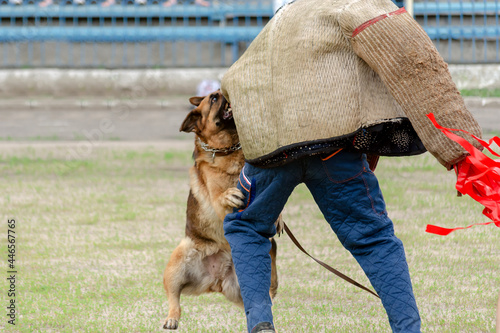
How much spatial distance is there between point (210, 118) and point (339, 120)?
1483mm

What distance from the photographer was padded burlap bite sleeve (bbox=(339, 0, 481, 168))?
2.48m

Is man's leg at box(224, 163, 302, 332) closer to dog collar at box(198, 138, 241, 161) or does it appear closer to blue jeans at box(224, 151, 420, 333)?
blue jeans at box(224, 151, 420, 333)

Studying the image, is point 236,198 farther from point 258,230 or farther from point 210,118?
point 210,118

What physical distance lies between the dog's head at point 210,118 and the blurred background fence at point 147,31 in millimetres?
11061

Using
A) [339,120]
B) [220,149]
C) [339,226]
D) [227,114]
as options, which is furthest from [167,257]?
[339,120]

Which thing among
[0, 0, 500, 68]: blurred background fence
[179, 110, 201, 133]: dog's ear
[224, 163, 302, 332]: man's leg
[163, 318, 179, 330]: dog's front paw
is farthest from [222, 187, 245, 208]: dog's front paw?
[0, 0, 500, 68]: blurred background fence

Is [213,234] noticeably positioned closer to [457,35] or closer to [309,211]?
[309,211]

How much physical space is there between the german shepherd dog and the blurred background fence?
437 inches

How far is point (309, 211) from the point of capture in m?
6.11

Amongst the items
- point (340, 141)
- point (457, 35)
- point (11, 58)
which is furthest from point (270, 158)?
point (11, 58)

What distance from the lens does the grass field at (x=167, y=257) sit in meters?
3.65

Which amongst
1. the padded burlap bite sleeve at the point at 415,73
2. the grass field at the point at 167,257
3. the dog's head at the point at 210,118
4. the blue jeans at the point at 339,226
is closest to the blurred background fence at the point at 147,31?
the grass field at the point at 167,257

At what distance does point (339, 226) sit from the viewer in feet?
9.41

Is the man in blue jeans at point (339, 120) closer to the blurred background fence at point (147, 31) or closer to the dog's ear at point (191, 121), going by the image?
the dog's ear at point (191, 121)
